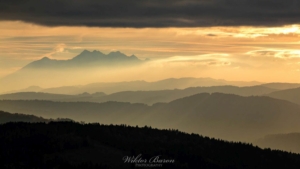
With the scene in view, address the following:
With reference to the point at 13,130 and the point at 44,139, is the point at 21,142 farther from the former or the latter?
the point at 13,130

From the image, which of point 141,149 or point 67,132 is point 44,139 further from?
point 141,149

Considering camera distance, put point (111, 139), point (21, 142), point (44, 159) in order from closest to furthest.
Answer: point (44, 159) → point (21, 142) → point (111, 139)

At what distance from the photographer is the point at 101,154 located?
164 m

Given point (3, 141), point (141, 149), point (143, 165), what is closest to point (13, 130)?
point (3, 141)

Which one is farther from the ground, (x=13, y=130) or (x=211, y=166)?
(x=13, y=130)

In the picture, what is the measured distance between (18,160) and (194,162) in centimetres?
6415

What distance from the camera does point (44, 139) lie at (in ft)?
588

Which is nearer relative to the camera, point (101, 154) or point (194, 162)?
point (101, 154)

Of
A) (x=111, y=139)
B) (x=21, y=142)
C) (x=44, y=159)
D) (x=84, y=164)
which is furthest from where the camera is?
(x=111, y=139)

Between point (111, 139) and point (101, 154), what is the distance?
2808cm

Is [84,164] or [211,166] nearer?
[84,164]

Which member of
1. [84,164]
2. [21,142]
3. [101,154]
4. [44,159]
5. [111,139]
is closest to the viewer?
[84,164]

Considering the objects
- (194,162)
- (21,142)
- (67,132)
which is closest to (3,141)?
(21,142)

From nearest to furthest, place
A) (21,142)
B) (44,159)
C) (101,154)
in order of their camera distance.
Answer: (44,159) → (101,154) → (21,142)
